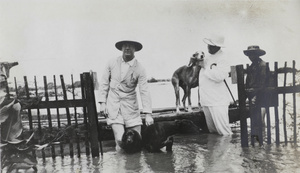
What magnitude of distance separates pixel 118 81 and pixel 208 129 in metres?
1.50

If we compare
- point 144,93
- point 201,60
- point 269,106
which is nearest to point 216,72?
point 201,60

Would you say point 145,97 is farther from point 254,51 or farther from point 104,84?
point 254,51

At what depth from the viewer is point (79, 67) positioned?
4.35 meters

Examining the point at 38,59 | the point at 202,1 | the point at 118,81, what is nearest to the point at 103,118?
the point at 118,81

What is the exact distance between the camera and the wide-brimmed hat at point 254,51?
4496mm

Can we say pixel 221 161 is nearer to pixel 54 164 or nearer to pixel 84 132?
pixel 84 132

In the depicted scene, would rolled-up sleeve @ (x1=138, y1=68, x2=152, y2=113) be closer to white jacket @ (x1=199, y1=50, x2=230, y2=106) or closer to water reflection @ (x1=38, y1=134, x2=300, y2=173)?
water reflection @ (x1=38, y1=134, x2=300, y2=173)

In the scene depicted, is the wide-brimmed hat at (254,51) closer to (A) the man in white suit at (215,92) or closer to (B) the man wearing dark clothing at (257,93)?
(B) the man wearing dark clothing at (257,93)

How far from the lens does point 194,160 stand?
4.07 m

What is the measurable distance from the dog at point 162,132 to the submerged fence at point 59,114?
65cm

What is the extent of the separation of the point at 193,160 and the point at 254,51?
175 cm

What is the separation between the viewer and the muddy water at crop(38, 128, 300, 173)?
391 cm

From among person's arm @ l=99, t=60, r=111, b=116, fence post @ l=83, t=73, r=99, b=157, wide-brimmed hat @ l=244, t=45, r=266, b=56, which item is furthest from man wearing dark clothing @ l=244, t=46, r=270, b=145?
fence post @ l=83, t=73, r=99, b=157

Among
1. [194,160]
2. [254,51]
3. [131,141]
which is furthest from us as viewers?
[254,51]
